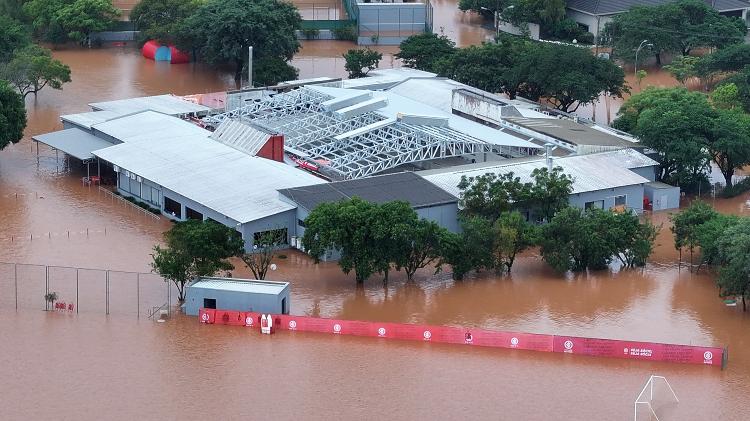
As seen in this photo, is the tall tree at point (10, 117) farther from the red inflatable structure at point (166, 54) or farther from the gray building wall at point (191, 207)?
the red inflatable structure at point (166, 54)

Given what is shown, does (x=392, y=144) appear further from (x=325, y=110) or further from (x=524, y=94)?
(x=524, y=94)

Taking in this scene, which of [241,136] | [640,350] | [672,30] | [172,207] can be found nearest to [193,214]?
[172,207]

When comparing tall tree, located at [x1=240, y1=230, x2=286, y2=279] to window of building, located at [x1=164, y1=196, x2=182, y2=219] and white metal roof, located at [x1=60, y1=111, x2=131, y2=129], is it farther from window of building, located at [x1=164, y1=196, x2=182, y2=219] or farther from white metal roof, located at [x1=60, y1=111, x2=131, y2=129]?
white metal roof, located at [x1=60, y1=111, x2=131, y2=129]

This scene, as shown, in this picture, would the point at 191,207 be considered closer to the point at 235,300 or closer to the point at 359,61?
the point at 235,300

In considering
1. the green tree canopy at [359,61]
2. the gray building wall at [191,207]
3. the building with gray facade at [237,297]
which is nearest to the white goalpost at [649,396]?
the building with gray facade at [237,297]

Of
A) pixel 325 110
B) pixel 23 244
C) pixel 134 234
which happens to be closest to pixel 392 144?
pixel 325 110
